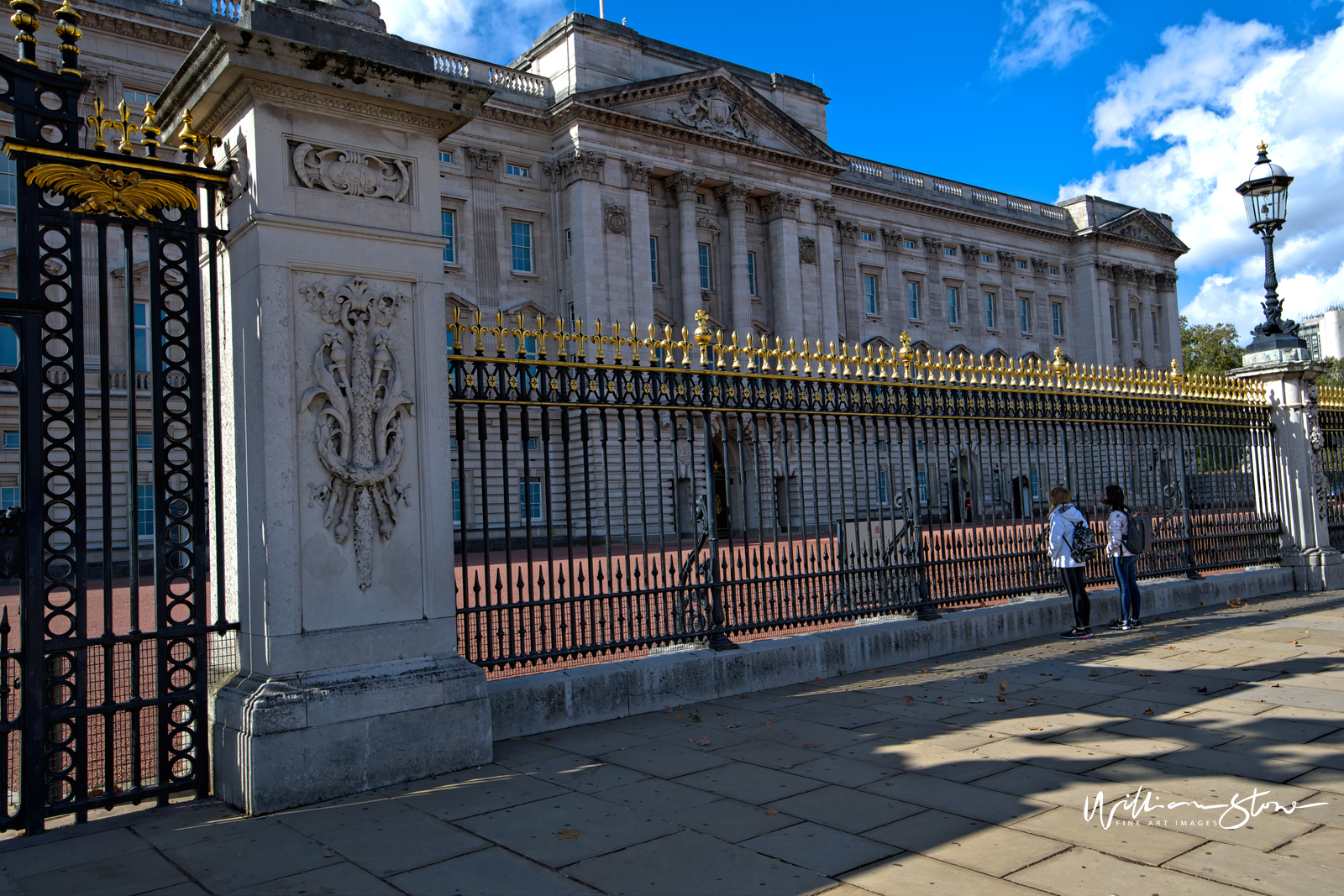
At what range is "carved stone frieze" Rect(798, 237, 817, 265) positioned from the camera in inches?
1617

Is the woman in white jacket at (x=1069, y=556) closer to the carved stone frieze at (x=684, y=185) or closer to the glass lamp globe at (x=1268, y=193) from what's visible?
the glass lamp globe at (x=1268, y=193)

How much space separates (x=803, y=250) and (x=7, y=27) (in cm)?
2848

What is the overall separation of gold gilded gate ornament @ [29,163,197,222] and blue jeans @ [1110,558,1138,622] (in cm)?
960

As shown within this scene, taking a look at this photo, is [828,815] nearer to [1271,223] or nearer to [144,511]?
[1271,223]

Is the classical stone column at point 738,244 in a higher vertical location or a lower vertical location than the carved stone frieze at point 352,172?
higher

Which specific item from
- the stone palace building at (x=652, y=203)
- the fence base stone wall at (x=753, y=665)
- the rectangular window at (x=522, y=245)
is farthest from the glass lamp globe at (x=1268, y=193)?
the rectangular window at (x=522, y=245)

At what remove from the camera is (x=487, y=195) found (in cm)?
3412

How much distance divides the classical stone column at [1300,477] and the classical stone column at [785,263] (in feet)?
87.7

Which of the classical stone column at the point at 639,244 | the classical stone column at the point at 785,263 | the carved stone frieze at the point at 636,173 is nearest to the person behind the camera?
the classical stone column at the point at 639,244

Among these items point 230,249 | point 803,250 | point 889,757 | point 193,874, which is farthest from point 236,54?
point 803,250

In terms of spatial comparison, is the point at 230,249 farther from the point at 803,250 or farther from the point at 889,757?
the point at 803,250

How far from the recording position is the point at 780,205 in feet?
133

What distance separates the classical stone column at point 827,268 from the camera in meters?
41.5

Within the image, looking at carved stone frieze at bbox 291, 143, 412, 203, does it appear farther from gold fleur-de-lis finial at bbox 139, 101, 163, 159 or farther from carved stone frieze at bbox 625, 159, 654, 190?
carved stone frieze at bbox 625, 159, 654, 190
